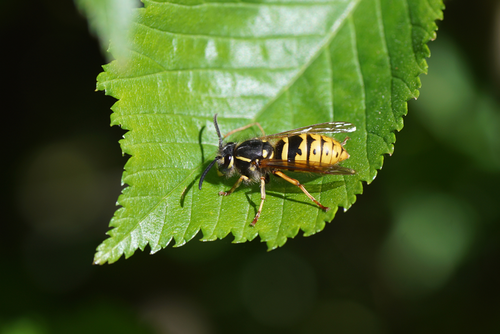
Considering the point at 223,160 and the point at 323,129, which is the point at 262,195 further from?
the point at 323,129

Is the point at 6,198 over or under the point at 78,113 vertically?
under

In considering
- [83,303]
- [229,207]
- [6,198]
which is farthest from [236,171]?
[6,198]

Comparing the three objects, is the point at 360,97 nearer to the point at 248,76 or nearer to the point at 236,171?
the point at 248,76

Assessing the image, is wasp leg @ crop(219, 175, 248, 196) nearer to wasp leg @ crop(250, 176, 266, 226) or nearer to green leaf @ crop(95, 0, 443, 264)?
green leaf @ crop(95, 0, 443, 264)

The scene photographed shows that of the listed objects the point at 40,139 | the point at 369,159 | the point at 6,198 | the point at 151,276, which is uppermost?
the point at 369,159

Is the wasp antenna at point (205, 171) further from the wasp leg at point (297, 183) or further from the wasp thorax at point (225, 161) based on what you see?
the wasp leg at point (297, 183)

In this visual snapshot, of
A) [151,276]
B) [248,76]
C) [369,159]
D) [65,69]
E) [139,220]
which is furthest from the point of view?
[151,276]

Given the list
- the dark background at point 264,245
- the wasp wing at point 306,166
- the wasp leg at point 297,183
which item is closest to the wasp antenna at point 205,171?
the wasp wing at point 306,166
